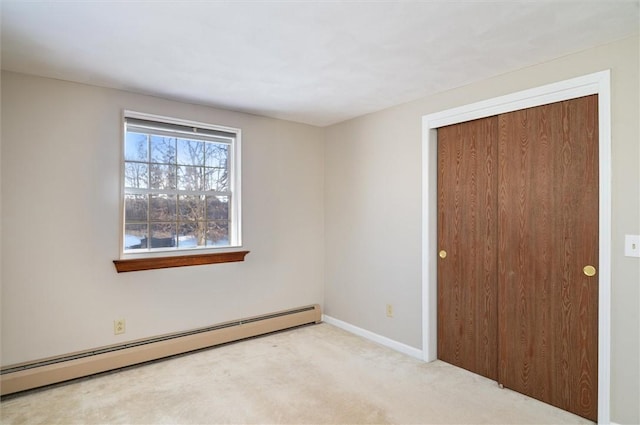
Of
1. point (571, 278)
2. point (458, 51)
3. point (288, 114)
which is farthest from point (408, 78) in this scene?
point (571, 278)

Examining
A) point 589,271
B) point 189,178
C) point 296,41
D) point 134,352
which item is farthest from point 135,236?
point 589,271

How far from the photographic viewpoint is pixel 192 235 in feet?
11.0

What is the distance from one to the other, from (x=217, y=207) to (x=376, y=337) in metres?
2.06

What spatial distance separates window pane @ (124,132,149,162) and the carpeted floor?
69.7 inches

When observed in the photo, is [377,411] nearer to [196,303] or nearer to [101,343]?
[196,303]

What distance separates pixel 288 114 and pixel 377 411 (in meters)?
2.79

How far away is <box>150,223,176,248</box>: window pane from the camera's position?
10.3ft

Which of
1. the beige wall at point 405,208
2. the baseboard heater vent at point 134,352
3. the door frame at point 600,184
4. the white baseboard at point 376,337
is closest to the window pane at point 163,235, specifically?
the baseboard heater vent at point 134,352

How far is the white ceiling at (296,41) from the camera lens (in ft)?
5.75

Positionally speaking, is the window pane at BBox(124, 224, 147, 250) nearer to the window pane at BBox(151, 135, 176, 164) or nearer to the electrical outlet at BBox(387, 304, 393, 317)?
the window pane at BBox(151, 135, 176, 164)

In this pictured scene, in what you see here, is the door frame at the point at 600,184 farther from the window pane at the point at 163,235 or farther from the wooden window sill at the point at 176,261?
the window pane at the point at 163,235

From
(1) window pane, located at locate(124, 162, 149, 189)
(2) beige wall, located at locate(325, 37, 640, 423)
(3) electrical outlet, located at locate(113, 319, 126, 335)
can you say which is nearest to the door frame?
(2) beige wall, located at locate(325, 37, 640, 423)

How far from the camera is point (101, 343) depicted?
282cm

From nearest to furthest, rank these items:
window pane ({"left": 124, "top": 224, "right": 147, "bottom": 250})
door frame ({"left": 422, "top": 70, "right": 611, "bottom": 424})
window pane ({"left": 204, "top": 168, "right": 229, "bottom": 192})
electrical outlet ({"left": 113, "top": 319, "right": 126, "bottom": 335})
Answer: door frame ({"left": 422, "top": 70, "right": 611, "bottom": 424})
electrical outlet ({"left": 113, "top": 319, "right": 126, "bottom": 335})
window pane ({"left": 124, "top": 224, "right": 147, "bottom": 250})
window pane ({"left": 204, "top": 168, "right": 229, "bottom": 192})
